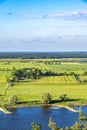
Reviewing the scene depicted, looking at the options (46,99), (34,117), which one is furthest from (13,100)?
(34,117)

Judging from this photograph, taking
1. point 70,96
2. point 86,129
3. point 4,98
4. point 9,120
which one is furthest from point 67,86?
point 86,129

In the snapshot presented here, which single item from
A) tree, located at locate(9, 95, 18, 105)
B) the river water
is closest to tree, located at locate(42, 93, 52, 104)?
the river water

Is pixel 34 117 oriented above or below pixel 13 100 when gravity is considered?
below

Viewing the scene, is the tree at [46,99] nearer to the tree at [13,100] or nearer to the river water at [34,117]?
the river water at [34,117]

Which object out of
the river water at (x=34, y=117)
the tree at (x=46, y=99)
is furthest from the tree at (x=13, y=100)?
the tree at (x=46, y=99)

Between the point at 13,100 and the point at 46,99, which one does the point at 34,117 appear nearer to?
the point at 13,100

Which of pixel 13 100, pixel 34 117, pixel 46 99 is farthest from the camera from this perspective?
pixel 46 99

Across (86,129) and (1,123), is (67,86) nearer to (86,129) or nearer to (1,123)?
(1,123)

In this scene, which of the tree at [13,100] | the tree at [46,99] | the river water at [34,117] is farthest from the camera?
the tree at [46,99]

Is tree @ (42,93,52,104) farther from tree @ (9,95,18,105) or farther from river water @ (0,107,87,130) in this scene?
tree @ (9,95,18,105)
